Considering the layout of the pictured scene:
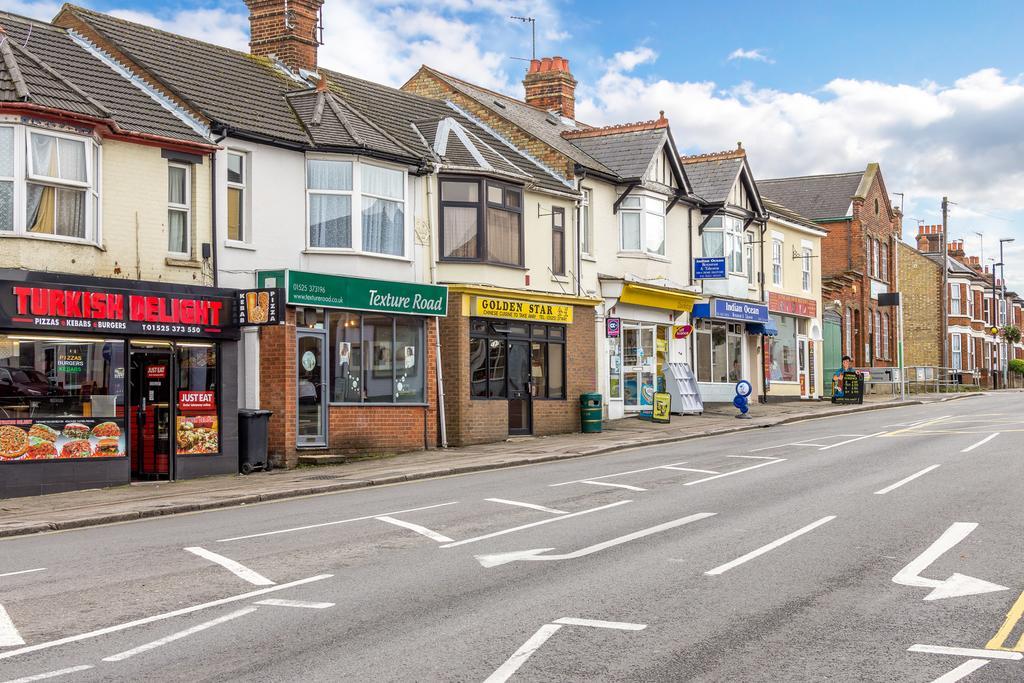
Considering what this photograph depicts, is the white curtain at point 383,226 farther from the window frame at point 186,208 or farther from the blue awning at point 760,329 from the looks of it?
the blue awning at point 760,329

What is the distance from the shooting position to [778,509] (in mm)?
13391

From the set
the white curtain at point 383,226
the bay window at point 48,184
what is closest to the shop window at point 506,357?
the white curtain at point 383,226

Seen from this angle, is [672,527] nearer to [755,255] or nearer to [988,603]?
[988,603]

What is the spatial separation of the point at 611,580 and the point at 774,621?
183 cm

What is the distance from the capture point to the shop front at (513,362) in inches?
976

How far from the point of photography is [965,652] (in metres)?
7.05

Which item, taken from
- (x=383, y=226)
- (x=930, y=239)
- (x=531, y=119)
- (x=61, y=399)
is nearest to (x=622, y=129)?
(x=531, y=119)

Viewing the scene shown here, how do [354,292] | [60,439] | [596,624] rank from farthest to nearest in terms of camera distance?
[354,292]
[60,439]
[596,624]

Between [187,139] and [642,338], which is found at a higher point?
[187,139]

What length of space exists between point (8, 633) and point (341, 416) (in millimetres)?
14617

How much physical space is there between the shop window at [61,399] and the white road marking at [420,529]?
690 centimetres

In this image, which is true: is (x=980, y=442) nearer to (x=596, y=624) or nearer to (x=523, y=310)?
(x=523, y=310)

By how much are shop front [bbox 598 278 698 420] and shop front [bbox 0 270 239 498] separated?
42.3 feet

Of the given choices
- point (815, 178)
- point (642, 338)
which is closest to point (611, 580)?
point (642, 338)
